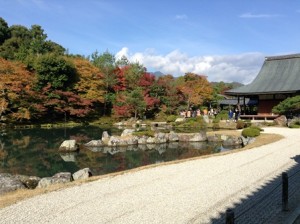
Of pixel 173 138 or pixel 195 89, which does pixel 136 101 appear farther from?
pixel 173 138

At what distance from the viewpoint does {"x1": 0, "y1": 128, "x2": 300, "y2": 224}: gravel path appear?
5672mm

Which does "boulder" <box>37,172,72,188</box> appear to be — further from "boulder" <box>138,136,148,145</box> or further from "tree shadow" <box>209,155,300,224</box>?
"boulder" <box>138,136,148,145</box>

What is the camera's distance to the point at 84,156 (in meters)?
16.0

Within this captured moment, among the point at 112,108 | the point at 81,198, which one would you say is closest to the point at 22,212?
the point at 81,198

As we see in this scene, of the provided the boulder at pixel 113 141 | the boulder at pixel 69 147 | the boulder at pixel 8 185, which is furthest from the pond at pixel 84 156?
the boulder at pixel 8 185

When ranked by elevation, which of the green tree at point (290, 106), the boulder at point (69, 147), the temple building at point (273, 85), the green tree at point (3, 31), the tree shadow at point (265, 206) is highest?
the green tree at point (3, 31)

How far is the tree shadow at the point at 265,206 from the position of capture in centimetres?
563

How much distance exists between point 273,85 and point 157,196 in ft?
91.3

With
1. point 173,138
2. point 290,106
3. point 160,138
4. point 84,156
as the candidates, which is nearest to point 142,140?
point 160,138

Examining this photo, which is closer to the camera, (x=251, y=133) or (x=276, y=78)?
(x=251, y=133)

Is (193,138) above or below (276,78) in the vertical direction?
below

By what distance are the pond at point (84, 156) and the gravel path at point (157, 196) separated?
4.04 metres

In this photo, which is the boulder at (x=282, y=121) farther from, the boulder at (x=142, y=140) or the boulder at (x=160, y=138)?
the boulder at (x=142, y=140)

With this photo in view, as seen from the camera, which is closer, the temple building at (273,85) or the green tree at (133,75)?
the temple building at (273,85)
